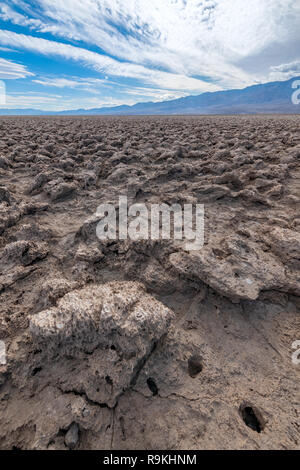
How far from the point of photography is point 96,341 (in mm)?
1637

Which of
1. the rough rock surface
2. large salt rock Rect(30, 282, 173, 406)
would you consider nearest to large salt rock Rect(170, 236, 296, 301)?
the rough rock surface

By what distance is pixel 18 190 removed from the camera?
4.61 metres

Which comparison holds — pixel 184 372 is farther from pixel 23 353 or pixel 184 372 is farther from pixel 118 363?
pixel 23 353

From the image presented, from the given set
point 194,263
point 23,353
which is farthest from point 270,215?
point 23,353

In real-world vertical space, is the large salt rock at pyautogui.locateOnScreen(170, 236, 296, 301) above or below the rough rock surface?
above

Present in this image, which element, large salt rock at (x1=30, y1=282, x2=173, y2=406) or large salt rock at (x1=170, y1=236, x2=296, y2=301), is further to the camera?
large salt rock at (x1=170, y1=236, x2=296, y2=301)

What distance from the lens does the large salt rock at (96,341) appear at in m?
1.55

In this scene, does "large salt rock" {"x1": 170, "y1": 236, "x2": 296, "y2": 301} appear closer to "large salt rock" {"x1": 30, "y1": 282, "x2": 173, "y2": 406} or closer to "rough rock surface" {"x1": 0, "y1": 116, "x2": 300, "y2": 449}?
"rough rock surface" {"x1": 0, "y1": 116, "x2": 300, "y2": 449}

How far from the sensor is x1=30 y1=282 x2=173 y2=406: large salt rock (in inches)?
61.0

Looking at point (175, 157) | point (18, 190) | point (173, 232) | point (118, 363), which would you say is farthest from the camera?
point (175, 157)

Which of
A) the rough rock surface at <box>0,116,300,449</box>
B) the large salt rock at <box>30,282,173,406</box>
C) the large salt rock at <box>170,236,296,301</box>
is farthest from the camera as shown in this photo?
the large salt rock at <box>170,236,296,301</box>

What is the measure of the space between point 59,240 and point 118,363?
1965 millimetres

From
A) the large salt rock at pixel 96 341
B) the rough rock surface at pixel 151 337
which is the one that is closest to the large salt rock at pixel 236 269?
the rough rock surface at pixel 151 337

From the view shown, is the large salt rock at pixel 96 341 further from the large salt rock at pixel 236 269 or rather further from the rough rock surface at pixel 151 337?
the large salt rock at pixel 236 269
